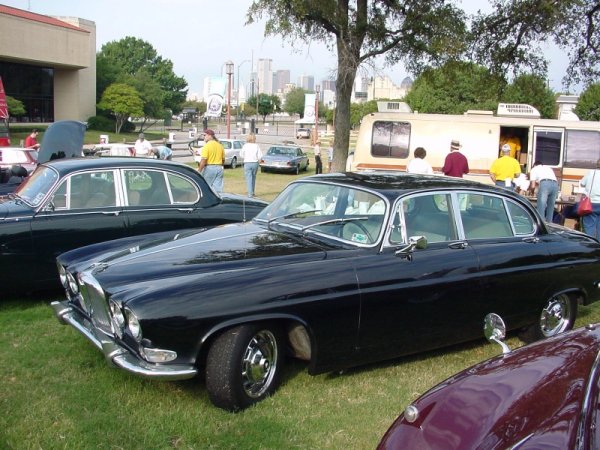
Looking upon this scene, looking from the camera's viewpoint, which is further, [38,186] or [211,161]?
[211,161]

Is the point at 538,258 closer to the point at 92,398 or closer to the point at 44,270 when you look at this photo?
the point at 92,398

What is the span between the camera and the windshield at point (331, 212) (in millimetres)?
4637

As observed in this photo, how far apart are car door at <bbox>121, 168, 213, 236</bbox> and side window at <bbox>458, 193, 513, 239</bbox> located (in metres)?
3.02

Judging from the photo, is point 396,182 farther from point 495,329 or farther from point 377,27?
point 377,27

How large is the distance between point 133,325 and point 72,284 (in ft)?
3.77

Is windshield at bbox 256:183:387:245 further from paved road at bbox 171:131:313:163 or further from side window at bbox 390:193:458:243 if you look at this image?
paved road at bbox 171:131:313:163

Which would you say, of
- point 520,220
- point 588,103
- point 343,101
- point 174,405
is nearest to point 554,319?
point 520,220

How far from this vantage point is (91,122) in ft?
177

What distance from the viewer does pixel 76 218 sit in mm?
6184

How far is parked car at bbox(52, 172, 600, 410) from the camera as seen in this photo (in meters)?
3.75

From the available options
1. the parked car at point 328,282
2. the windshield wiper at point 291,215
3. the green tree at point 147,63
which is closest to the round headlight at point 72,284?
the parked car at point 328,282

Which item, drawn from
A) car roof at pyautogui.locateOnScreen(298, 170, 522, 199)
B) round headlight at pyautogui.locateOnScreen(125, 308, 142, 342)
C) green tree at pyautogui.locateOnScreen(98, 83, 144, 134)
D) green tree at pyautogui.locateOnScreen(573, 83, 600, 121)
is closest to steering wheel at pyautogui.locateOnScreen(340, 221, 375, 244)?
car roof at pyautogui.locateOnScreen(298, 170, 522, 199)

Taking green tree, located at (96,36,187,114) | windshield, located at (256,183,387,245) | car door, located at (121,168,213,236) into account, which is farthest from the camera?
green tree, located at (96,36,187,114)

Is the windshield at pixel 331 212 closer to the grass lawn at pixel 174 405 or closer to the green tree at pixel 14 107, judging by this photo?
the grass lawn at pixel 174 405
